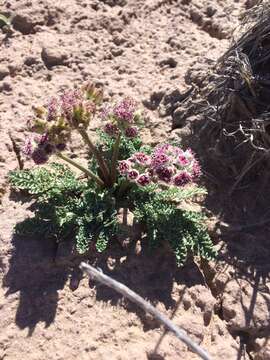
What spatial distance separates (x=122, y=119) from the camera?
3.26m

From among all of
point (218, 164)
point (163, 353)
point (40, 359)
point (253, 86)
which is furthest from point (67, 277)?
point (253, 86)

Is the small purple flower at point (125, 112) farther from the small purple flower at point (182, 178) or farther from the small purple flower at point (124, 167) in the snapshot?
the small purple flower at point (182, 178)

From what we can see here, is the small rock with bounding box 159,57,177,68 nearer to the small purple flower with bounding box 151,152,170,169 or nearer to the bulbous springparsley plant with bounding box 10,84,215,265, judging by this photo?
the bulbous springparsley plant with bounding box 10,84,215,265

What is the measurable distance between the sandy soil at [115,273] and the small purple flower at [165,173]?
1.58 ft

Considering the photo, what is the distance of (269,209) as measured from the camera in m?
3.66

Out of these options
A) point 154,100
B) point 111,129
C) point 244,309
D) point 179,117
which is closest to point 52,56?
point 154,100

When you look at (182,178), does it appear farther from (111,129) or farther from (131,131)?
(111,129)

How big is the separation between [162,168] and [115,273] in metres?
0.68

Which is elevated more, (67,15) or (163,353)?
(67,15)

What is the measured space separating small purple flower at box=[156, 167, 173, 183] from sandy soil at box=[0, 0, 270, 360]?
1.58ft

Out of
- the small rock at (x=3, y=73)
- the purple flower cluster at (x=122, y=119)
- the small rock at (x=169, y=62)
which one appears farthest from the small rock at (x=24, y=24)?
the purple flower cluster at (x=122, y=119)

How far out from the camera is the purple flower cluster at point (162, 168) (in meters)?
3.27

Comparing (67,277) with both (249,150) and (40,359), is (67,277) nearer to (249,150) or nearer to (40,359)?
(40,359)

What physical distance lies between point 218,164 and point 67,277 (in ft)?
4.31
